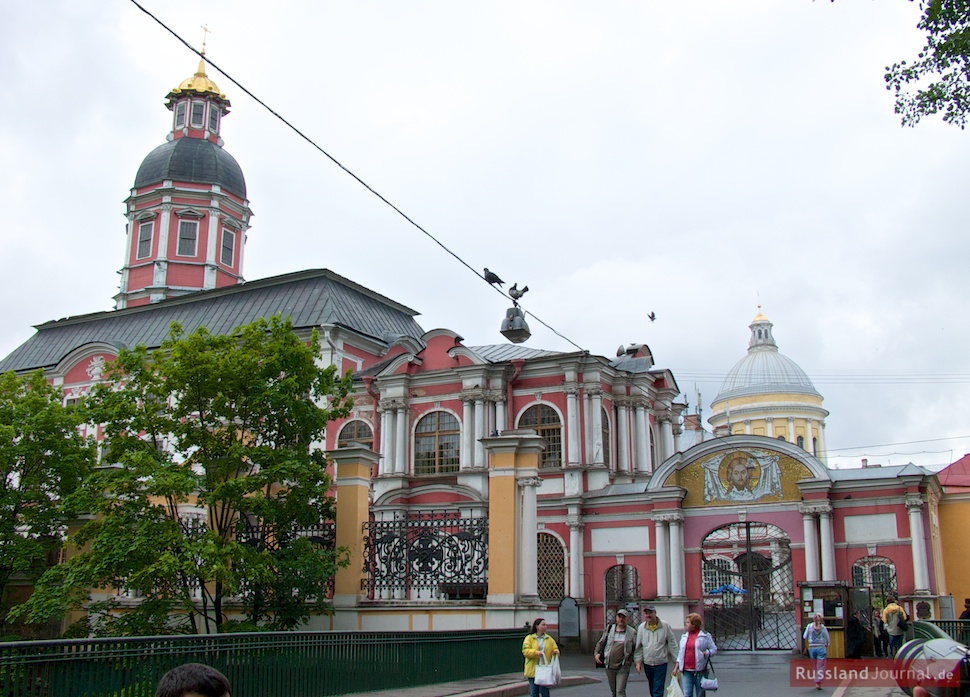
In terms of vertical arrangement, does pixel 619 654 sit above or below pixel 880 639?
above

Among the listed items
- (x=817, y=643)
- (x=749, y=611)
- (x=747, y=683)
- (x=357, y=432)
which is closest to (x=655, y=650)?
(x=747, y=683)

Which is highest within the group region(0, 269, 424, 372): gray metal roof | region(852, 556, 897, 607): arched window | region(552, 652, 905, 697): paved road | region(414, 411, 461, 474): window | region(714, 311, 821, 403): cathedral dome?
region(714, 311, 821, 403): cathedral dome

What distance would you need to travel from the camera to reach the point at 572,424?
3344 centimetres

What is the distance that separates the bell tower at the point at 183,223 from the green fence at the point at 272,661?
1368 inches

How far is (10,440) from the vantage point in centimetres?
2145

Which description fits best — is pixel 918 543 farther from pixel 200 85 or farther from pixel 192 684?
pixel 200 85

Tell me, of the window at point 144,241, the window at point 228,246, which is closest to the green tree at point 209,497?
the window at point 228,246

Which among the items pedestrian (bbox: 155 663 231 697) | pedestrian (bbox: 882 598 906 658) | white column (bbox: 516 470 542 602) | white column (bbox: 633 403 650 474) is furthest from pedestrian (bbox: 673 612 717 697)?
white column (bbox: 633 403 650 474)

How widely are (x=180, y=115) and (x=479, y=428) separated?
27.9 metres

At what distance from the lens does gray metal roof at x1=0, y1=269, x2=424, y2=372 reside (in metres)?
37.8

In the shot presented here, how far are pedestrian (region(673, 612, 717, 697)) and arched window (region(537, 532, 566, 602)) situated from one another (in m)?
19.8

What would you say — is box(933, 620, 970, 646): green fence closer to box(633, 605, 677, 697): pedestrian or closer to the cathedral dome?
box(633, 605, 677, 697): pedestrian

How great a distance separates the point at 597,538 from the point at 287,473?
16.0 meters

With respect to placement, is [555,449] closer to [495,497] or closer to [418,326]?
[418,326]
